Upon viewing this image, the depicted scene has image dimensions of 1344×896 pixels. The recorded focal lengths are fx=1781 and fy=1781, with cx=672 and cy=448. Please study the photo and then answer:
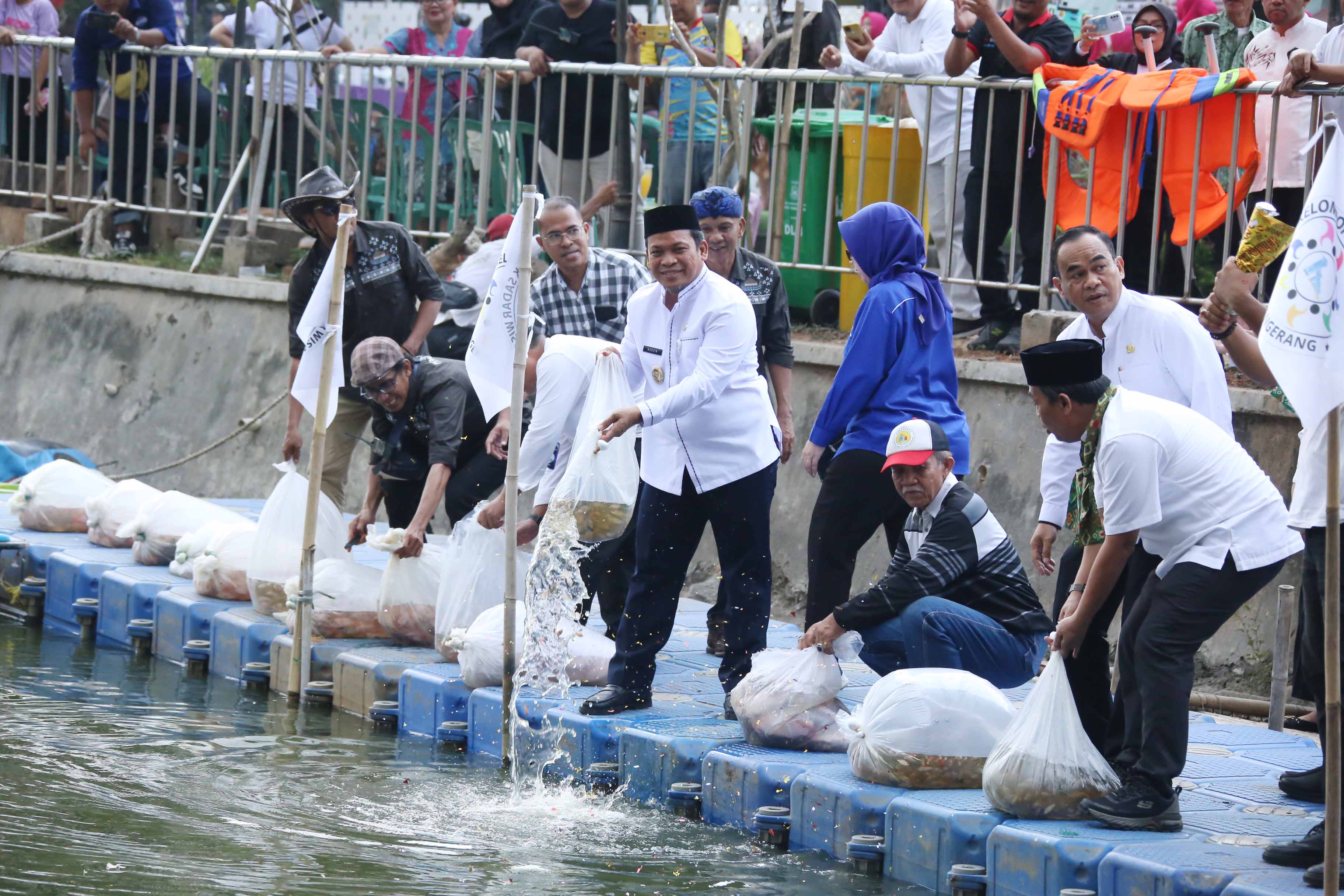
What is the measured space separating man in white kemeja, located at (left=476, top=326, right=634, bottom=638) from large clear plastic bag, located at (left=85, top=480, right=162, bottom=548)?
3024 mm

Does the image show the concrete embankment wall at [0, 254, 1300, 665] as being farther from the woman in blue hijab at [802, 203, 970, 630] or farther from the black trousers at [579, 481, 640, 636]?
the woman in blue hijab at [802, 203, 970, 630]

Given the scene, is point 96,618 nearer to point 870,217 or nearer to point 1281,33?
point 870,217

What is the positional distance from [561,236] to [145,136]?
20.8 ft

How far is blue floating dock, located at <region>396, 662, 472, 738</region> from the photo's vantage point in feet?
22.3

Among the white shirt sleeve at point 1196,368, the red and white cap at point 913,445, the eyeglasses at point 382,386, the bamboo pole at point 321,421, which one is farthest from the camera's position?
the eyeglasses at point 382,386

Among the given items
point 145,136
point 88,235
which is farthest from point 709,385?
point 88,235

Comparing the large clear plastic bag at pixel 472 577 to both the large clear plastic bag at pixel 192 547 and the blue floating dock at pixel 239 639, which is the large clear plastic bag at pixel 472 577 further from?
the large clear plastic bag at pixel 192 547

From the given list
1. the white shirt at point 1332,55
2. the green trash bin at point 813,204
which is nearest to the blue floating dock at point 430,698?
the green trash bin at point 813,204

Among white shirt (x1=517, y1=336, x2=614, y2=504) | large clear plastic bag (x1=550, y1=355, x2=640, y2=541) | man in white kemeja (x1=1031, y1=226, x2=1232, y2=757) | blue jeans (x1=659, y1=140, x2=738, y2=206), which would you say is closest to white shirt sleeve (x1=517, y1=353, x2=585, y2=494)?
white shirt (x1=517, y1=336, x2=614, y2=504)

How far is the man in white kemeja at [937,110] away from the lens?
8.74 meters

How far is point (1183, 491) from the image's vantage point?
185 inches

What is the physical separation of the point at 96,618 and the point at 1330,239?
6493 millimetres

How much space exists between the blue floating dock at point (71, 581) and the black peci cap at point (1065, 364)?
5.54 m

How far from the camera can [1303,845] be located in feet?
14.6
